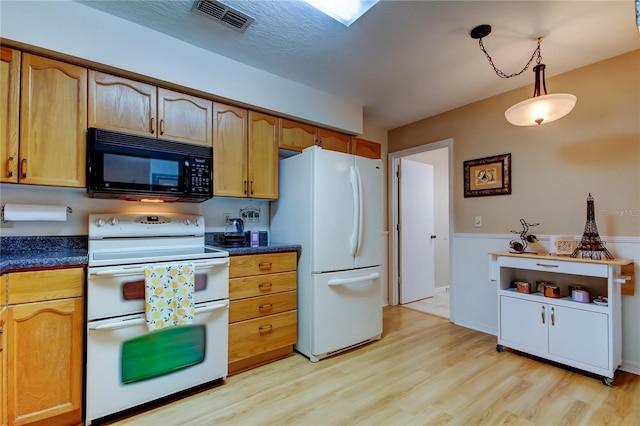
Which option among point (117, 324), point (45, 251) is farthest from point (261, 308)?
point (45, 251)

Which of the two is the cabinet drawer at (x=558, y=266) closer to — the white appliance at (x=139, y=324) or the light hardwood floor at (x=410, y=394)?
the light hardwood floor at (x=410, y=394)

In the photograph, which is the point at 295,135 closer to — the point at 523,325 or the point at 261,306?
the point at 261,306

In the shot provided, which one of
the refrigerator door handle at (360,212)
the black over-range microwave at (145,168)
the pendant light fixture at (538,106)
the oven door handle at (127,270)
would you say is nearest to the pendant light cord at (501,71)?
the pendant light fixture at (538,106)

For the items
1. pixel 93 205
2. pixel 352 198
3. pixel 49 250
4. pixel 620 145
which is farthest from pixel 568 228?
pixel 49 250

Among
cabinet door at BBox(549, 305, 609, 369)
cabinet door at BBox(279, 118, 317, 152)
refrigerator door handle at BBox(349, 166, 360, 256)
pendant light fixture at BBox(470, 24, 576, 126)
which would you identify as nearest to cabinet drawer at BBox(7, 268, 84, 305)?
cabinet door at BBox(279, 118, 317, 152)

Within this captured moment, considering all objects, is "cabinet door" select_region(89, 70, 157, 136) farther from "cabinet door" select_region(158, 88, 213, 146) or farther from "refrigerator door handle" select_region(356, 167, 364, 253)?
"refrigerator door handle" select_region(356, 167, 364, 253)

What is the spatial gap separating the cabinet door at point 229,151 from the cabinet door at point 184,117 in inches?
2.7

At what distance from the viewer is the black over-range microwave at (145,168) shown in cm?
180

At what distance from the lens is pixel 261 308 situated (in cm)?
226

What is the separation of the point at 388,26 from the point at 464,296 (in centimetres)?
269

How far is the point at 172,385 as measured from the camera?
1823 mm

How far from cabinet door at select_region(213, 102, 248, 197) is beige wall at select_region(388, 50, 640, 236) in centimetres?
229

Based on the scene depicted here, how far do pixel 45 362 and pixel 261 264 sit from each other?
126 centimetres

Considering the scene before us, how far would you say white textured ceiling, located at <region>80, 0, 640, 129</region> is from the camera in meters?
1.74
